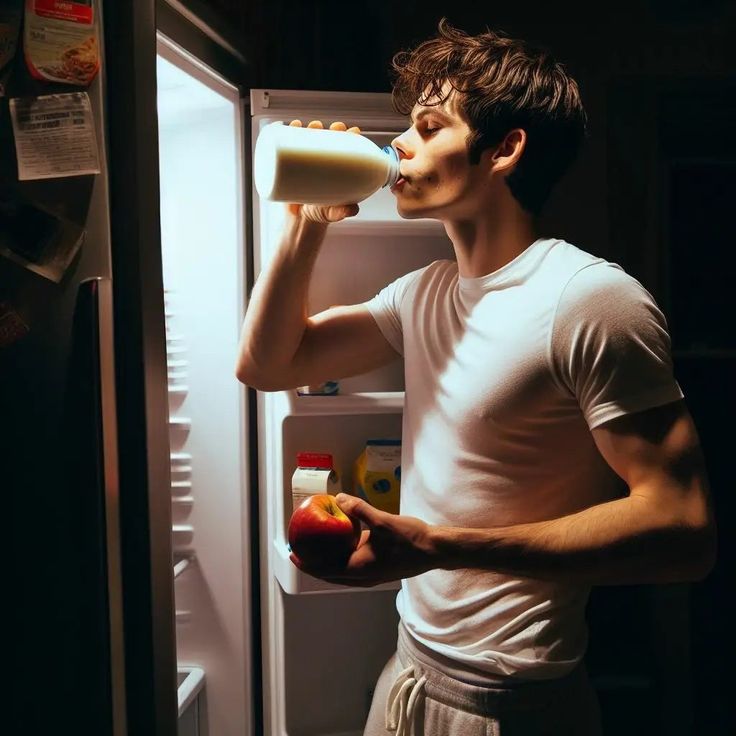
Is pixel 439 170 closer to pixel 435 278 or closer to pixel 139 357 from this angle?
pixel 435 278

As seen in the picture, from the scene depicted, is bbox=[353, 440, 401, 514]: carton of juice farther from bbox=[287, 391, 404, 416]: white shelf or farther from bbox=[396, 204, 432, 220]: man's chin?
bbox=[396, 204, 432, 220]: man's chin

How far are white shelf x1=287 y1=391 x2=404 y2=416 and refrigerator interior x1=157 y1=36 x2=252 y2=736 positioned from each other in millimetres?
258

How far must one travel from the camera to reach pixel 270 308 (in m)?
1.23

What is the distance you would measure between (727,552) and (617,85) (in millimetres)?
1247

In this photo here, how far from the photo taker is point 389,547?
3.25 ft

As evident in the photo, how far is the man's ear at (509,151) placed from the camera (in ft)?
3.61

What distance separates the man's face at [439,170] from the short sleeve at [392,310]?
159 mm

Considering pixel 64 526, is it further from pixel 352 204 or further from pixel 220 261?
pixel 220 261

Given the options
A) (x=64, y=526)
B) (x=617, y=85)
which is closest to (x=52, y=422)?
(x=64, y=526)

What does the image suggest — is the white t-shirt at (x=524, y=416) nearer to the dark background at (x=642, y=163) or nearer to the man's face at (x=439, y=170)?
the man's face at (x=439, y=170)

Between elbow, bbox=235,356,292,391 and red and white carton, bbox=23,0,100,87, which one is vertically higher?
red and white carton, bbox=23,0,100,87

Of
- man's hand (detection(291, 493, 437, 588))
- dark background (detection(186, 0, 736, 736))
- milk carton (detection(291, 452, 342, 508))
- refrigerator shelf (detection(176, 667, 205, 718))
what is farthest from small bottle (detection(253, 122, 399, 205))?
refrigerator shelf (detection(176, 667, 205, 718))

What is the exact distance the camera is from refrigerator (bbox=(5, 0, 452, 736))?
1051 millimetres

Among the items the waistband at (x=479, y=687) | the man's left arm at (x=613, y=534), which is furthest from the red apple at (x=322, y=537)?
the waistband at (x=479, y=687)
